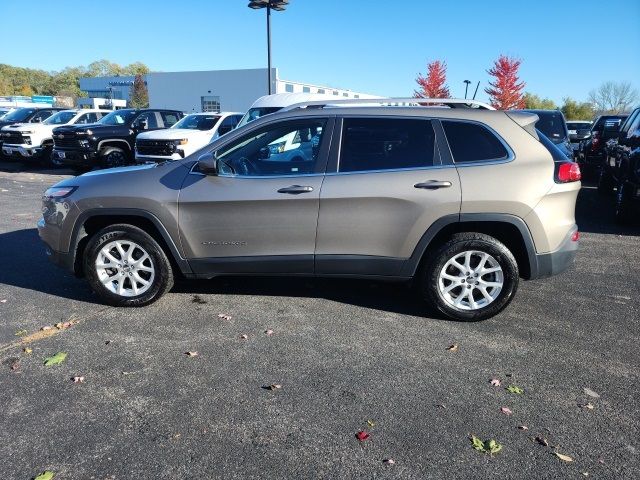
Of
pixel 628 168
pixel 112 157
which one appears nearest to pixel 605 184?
pixel 628 168

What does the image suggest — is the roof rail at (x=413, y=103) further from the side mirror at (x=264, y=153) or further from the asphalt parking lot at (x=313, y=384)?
the asphalt parking lot at (x=313, y=384)

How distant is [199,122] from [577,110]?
168ft

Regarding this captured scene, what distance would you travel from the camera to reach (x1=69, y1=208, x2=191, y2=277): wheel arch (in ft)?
14.2

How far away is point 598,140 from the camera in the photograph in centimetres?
1223

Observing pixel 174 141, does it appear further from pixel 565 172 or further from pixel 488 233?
pixel 565 172

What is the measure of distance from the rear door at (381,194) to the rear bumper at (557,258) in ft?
2.71

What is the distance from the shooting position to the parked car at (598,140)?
11.9m

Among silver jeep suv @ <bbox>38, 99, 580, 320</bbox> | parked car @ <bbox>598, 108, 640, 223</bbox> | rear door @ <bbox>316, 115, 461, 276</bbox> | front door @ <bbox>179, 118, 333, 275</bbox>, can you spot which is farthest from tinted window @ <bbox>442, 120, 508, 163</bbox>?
parked car @ <bbox>598, 108, 640, 223</bbox>

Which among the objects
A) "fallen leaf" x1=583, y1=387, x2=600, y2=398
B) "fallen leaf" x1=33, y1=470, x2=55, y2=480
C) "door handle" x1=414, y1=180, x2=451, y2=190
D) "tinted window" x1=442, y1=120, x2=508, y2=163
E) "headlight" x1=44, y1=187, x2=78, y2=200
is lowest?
"fallen leaf" x1=33, y1=470, x2=55, y2=480

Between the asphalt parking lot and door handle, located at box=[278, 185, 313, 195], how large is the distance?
1092mm

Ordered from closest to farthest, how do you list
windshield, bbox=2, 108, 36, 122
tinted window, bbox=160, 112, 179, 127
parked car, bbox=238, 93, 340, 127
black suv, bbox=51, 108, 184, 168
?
parked car, bbox=238, 93, 340, 127 < black suv, bbox=51, 108, 184, 168 < tinted window, bbox=160, 112, 179, 127 < windshield, bbox=2, 108, 36, 122

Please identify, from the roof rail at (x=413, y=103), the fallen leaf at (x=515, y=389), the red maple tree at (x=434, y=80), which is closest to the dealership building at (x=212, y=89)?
the red maple tree at (x=434, y=80)

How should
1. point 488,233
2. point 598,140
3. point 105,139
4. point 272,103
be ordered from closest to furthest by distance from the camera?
point 488,233, point 598,140, point 272,103, point 105,139

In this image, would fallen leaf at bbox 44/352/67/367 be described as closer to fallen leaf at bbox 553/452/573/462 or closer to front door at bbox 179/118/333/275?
front door at bbox 179/118/333/275
